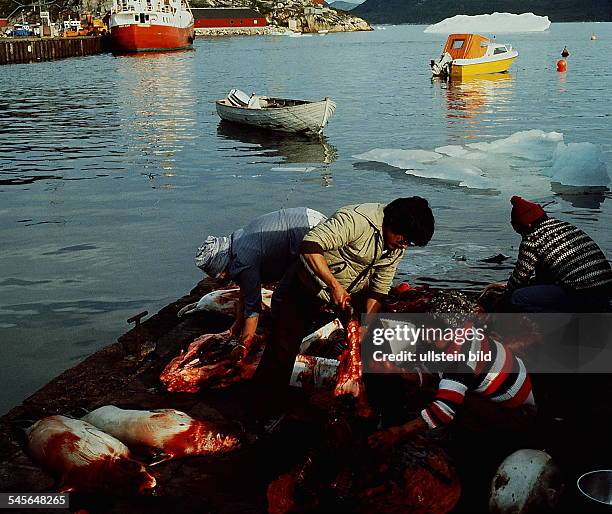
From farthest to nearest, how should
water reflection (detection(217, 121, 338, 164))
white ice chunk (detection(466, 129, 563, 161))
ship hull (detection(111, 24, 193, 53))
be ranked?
ship hull (detection(111, 24, 193, 53)) → water reflection (detection(217, 121, 338, 164)) → white ice chunk (detection(466, 129, 563, 161))

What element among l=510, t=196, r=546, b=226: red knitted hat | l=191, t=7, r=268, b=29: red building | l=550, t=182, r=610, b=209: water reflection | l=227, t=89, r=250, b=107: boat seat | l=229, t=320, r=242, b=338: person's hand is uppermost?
l=191, t=7, r=268, b=29: red building

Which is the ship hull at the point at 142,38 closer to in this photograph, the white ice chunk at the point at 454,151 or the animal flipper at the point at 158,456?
the white ice chunk at the point at 454,151

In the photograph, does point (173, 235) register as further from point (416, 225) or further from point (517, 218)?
point (416, 225)

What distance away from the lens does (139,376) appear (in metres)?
7.30

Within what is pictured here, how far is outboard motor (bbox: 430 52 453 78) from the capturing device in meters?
50.0

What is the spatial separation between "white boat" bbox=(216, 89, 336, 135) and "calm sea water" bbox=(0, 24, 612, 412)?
677 millimetres

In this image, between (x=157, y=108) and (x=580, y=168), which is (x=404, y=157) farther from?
(x=157, y=108)

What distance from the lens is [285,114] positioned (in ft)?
92.6

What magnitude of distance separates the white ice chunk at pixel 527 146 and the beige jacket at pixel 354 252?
17.3 m

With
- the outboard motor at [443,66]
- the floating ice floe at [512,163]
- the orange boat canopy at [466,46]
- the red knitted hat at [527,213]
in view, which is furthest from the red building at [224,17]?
the red knitted hat at [527,213]

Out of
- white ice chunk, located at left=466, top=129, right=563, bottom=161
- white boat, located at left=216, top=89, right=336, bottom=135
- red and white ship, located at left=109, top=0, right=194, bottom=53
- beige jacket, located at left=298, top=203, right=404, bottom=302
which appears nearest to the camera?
beige jacket, located at left=298, top=203, right=404, bottom=302

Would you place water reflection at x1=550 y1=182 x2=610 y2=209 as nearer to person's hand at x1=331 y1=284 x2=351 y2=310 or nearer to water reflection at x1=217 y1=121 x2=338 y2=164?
water reflection at x1=217 y1=121 x2=338 y2=164

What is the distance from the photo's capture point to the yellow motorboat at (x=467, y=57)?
49406 mm

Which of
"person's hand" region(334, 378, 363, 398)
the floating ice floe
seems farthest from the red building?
"person's hand" region(334, 378, 363, 398)
